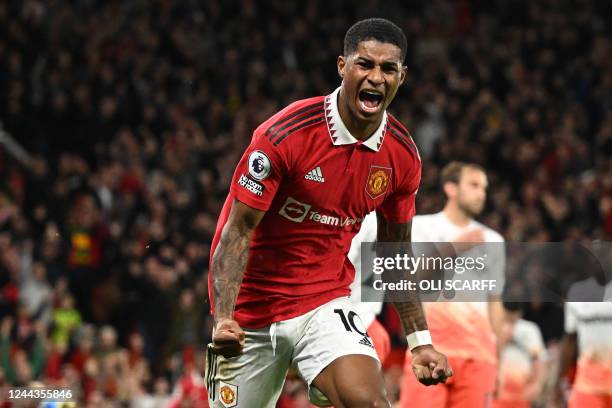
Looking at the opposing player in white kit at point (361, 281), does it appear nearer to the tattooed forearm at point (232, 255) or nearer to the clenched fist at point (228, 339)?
the tattooed forearm at point (232, 255)

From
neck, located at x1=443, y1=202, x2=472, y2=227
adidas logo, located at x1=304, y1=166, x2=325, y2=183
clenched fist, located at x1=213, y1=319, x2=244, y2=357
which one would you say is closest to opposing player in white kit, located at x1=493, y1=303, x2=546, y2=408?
neck, located at x1=443, y1=202, x2=472, y2=227

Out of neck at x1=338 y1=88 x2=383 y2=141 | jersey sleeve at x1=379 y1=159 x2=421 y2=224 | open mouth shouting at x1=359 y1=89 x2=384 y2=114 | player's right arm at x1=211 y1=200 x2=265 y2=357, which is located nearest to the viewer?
player's right arm at x1=211 y1=200 x2=265 y2=357

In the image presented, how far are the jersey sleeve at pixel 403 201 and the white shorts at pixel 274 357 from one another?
1.37ft

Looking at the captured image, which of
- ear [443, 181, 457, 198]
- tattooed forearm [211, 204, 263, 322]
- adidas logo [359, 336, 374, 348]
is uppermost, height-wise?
ear [443, 181, 457, 198]

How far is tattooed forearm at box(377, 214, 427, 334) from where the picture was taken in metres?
4.64

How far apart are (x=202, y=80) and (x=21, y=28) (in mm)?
2618

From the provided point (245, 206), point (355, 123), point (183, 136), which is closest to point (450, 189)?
Answer: point (355, 123)

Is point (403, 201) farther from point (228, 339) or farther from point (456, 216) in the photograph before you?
point (456, 216)

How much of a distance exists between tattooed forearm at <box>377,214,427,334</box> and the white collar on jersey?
42cm

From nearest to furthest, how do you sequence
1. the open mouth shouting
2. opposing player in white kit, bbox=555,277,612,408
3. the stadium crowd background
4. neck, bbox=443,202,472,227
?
the open mouth shouting
opposing player in white kit, bbox=555,277,612,408
neck, bbox=443,202,472,227
the stadium crowd background

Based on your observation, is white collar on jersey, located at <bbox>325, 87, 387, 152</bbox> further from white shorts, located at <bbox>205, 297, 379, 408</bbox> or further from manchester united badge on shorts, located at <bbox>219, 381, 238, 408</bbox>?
manchester united badge on shorts, located at <bbox>219, 381, 238, 408</bbox>

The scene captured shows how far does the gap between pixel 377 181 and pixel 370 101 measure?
0.36 m

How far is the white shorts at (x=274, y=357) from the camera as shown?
172 inches

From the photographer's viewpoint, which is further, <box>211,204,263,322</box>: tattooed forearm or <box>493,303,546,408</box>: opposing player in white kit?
<box>493,303,546,408</box>: opposing player in white kit
